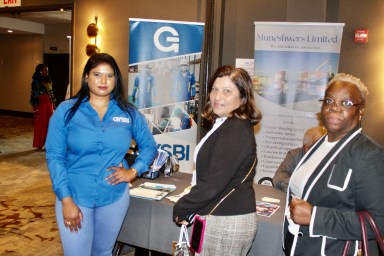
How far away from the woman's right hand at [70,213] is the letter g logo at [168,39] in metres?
3.00

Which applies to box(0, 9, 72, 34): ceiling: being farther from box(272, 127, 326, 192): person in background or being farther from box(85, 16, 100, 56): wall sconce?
box(272, 127, 326, 192): person in background

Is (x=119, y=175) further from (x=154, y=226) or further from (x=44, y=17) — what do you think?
(x=44, y=17)

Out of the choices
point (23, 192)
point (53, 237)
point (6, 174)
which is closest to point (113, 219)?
point (53, 237)

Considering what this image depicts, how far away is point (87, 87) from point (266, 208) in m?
1.30

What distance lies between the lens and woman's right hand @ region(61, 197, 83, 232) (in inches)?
65.6

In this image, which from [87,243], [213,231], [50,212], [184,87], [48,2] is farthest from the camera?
[48,2]

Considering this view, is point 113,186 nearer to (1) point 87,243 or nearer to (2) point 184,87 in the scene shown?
(1) point 87,243

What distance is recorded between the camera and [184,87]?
4.39m

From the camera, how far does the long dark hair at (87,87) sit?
1.75 meters

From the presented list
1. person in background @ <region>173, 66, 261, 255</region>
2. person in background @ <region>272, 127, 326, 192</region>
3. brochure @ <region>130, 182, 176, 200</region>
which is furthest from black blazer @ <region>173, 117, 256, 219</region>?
person in background @ <region>272, 127, 326, 192</region>

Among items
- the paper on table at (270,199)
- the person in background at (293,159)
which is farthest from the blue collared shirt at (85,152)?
the person in background at (293,159)

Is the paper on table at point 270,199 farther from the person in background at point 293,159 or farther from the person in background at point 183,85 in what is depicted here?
the person in background at point 183,85

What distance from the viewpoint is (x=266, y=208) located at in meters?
2.24

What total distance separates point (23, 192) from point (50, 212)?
88 cm
